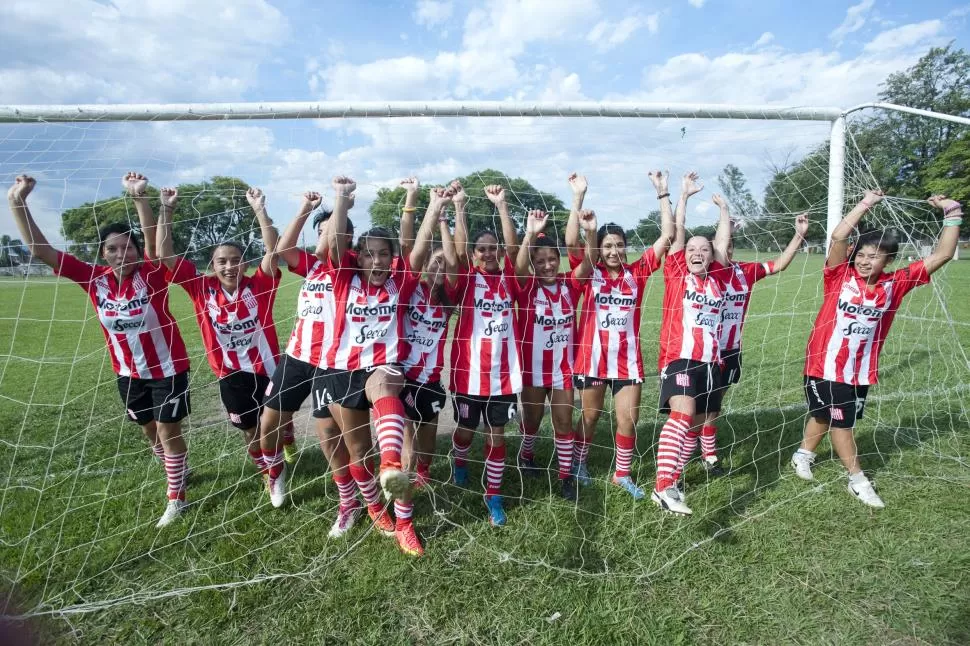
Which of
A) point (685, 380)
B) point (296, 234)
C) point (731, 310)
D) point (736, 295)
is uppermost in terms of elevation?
point (296, 234)

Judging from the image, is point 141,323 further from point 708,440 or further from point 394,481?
point 708,440

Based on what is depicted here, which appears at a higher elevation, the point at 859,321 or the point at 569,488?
the point at 859,321

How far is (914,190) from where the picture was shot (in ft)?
26.9

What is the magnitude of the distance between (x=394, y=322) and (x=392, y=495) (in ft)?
3.05

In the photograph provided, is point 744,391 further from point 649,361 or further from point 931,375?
point 931,375

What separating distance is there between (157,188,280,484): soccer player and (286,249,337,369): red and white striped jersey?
23 cm

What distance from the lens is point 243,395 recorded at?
328 centimetres

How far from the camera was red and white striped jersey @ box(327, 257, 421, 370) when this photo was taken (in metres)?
2.79

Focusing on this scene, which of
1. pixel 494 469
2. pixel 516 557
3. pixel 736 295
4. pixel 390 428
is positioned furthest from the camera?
pixel 736 295

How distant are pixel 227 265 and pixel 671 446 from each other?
9.18 ft

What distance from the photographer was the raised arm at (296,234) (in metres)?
2.70

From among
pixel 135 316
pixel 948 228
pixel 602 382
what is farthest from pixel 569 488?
pixel 135 316

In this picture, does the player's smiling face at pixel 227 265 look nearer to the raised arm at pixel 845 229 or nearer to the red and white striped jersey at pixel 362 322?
the red and white striped jersey at pixel 362 322

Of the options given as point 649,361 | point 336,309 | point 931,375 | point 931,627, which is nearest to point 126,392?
point 336,309
